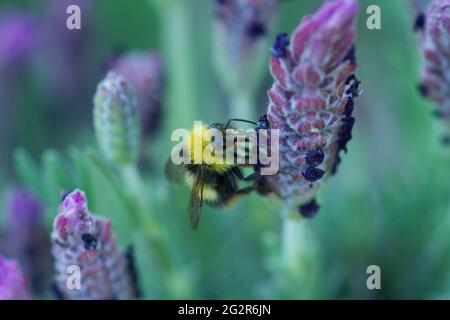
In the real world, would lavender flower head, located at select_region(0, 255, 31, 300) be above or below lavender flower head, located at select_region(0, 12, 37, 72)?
below

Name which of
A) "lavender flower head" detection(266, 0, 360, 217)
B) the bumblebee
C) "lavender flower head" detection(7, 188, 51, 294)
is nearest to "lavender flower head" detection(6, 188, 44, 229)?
"lavender flower head" detection(7, 188, 51, 294)

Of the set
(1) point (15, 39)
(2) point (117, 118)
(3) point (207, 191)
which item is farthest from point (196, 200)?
(1) point (15, 39)

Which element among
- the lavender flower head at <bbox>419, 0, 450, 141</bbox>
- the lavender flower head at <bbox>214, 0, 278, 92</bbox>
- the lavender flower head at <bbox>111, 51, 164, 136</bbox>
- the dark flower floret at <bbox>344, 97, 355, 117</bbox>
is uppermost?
the lavender flower head at <bbox>214, 0, 278, 92</bbox>

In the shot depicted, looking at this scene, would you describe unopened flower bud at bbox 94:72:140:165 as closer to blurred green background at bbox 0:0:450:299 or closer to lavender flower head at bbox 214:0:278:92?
blurred green background at bbox 0:0:450:299

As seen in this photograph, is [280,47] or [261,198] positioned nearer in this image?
[280,47]

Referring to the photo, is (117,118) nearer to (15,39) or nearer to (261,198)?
(261,198)

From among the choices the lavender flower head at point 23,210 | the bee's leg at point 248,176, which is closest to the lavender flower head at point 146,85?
the lavender flower head at point 23,210
